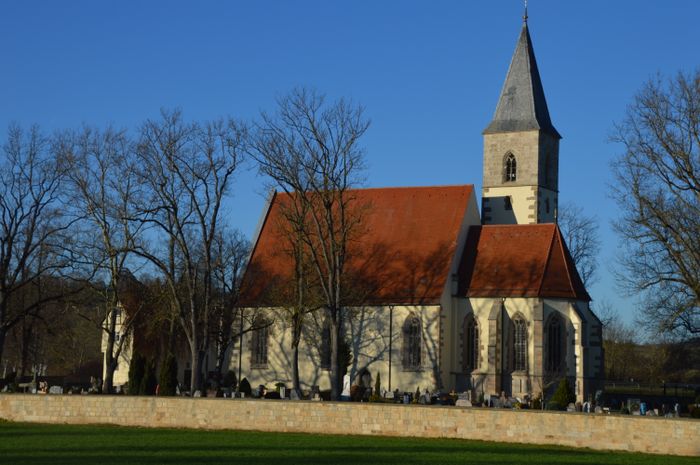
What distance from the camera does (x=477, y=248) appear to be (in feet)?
171

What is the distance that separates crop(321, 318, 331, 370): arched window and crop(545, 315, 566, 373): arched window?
411 inches

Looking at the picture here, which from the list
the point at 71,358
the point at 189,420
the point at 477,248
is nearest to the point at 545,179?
the point at 477,248

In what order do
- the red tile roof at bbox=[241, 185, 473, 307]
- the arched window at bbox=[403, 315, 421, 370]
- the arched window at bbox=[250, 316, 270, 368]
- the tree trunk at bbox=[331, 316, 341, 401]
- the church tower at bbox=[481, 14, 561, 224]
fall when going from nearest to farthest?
the tree trunk at bbox=[331, 316, 341, 401], the arched window at bbox=[403, 315, 421, 370], the red tile roof at bbox=[241, 185, 473, 307], the arched window at bbox=[250, 316, 270, 368], the church tower at bbox=[481, 14, 561, 224]

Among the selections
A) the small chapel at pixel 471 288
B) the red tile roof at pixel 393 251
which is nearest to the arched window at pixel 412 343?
Result: the small chapel at pixel 471 288

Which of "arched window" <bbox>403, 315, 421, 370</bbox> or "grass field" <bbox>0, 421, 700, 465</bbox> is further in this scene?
"arched window" <bbox>403, 315, 421, 370</bbox>

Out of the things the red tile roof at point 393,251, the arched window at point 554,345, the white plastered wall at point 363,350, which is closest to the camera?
the arched window at point 554,345

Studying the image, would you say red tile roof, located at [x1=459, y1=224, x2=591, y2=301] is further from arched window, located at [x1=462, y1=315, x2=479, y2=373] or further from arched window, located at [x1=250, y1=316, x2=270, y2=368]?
arched window, located at [x1=250, y1=316, x2=270, y2=368]

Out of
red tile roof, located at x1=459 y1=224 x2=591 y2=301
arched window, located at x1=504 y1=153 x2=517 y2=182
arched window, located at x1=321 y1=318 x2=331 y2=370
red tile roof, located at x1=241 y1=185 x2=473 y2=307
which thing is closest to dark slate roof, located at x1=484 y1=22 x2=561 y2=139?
arched window, located at x1=504 y1=153 x2=517 y2=182

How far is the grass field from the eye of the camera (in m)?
24.4

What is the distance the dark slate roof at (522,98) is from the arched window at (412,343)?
37.0ft

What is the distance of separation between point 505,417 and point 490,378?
67.7 feet

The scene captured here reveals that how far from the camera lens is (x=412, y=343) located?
51062mm

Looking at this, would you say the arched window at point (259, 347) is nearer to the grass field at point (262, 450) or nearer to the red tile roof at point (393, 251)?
the red tile roof at point (393, 251)

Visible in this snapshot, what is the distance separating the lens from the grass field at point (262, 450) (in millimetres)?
24359
